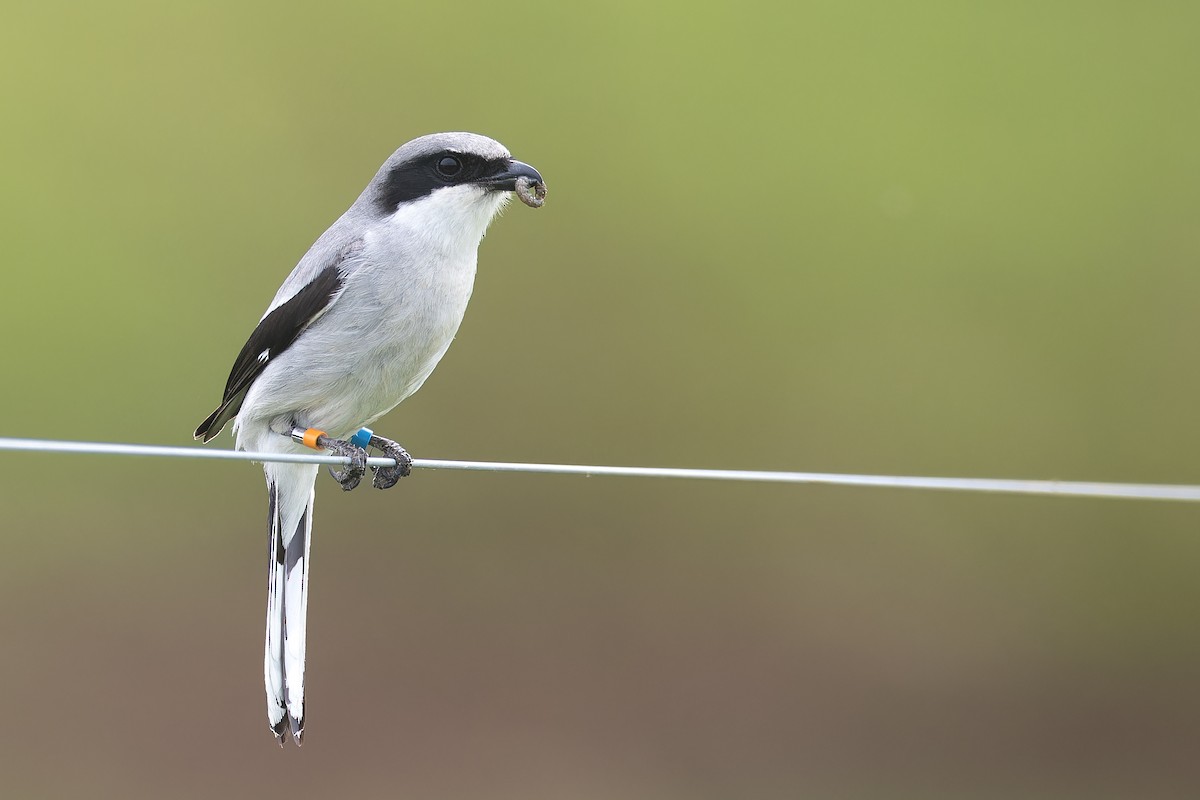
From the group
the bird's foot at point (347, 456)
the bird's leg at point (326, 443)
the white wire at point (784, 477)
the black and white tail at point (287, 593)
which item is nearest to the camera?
the white wire at point (784, 477)

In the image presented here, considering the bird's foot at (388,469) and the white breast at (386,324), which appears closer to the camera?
the white breast at (386,324)

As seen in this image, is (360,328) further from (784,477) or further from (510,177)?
(784,477)

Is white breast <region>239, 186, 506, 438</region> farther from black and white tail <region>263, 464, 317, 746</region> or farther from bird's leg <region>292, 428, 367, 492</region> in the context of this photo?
black and white tail <region>263, 464, 317, 746</region>

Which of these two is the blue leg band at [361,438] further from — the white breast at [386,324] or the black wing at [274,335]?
the black wing at [274,335]

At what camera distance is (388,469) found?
8.46 feet

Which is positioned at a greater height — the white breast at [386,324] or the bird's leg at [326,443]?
the white breast at [386,324]

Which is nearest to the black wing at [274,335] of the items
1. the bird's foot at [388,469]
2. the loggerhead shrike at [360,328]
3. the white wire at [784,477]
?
the loggerhead shrike at [360,328]

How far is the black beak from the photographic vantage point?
2465 millimetres

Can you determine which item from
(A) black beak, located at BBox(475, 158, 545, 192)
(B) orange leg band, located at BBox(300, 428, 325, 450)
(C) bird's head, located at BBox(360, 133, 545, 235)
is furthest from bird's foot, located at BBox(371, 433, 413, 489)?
(A) black beak, located at BBox(475, 158, 545, 192)

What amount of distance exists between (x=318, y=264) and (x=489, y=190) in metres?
0.41

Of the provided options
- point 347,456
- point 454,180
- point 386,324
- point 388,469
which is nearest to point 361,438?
point 388,469

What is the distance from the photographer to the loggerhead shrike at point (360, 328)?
2.37 metres

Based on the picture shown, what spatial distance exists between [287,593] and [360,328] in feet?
2.35

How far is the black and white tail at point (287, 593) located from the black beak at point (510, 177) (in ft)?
2.61
